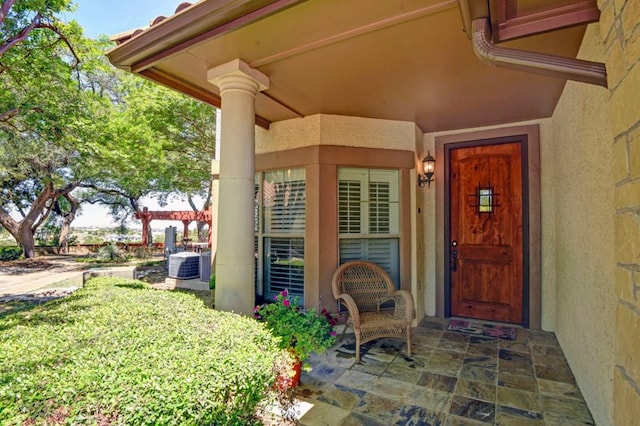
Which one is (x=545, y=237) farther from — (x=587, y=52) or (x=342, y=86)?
(x=342, y=86)

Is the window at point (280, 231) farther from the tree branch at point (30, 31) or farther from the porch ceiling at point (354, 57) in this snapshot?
the tree branch at point (30, 31)

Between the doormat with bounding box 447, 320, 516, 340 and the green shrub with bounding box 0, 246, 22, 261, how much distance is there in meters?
16.3

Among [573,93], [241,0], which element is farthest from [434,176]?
[241,0]

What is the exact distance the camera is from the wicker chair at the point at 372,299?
10.8 feet

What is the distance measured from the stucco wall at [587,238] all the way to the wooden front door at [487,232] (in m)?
0.68

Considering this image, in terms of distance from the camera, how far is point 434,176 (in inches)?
183

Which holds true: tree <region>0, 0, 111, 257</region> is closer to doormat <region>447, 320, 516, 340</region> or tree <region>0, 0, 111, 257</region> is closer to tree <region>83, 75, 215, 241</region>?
tree <region>83, 75, 215, 241</region>

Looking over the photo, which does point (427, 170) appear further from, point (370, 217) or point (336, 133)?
point (336, 133)

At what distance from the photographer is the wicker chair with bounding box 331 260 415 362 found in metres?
3.29


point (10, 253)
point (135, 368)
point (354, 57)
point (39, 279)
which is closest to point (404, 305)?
point (354, 57)

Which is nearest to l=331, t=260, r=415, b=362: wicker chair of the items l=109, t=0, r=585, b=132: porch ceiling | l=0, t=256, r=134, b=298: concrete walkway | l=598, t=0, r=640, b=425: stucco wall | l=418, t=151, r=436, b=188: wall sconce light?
l=418, t=151, r=436, b=188: wall sconce light

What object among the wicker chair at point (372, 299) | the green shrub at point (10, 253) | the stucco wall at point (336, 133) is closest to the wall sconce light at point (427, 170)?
the stucco wall at point (336, 133)

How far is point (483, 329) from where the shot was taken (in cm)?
408

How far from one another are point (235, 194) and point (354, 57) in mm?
1467
